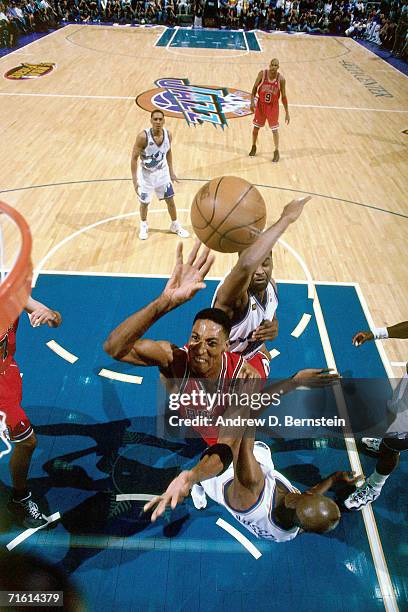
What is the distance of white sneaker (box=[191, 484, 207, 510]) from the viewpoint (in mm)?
3566

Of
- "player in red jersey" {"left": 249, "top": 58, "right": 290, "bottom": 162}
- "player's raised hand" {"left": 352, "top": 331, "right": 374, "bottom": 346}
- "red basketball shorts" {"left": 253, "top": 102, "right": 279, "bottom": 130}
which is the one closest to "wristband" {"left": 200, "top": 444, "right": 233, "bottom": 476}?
"player's raised hand" {"left": 352, "top": 331, "right": 374, "bottom": 346}

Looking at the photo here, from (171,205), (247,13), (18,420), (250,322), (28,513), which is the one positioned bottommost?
(28,513)

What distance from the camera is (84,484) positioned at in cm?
371

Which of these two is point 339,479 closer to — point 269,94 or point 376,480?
point 376,480

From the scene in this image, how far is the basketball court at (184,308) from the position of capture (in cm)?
327

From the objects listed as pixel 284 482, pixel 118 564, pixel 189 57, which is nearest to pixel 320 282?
pixel 284 482

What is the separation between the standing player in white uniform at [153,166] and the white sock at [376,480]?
4510 millimetres

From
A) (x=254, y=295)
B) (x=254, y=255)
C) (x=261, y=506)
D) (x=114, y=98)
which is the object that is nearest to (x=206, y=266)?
(x=254, y=255)

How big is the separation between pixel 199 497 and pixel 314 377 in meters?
1.40

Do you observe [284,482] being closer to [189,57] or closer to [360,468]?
[360,468]

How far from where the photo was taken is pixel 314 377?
394 cm

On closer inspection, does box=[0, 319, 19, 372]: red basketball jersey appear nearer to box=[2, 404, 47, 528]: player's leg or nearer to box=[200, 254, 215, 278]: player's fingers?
box=[2, 404, 47, 528]: player's leg

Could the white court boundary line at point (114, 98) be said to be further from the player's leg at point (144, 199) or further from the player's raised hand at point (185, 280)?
the player's raised hand at point (185, 280)

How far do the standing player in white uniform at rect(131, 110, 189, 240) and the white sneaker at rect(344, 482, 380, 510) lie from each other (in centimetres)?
452
